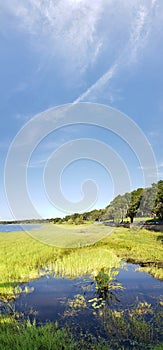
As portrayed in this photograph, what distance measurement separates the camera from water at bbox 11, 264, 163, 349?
809cm

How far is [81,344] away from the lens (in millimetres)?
6832

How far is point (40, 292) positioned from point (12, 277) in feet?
8.48

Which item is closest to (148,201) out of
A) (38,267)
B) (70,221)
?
(70,221)

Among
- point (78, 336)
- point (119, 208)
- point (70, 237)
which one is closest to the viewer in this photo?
point (78, 336)

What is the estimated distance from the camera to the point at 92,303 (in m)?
9.88

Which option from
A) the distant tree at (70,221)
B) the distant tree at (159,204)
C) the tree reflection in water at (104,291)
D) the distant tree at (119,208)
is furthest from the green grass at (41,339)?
the distant tree at (70,221)

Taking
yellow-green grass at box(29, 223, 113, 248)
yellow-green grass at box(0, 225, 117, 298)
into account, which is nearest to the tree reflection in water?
yellow-green grass at box(0, 225, 117, 298)

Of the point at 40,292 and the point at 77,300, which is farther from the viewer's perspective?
the point at 40,292

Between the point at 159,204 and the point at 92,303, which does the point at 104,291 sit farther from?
the point at 159,204

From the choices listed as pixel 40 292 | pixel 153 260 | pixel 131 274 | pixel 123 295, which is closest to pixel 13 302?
pixel 40 292

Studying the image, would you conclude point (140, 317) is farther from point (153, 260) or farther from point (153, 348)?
→ point (153, 260)

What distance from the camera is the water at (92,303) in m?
8.09

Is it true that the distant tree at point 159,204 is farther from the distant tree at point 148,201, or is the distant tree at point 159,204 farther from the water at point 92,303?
the water at point 92,303

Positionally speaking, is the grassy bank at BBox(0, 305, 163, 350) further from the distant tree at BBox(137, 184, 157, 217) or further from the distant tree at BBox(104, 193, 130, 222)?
the distant tree at BBox(104, 193, 130, 222)
